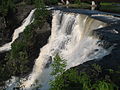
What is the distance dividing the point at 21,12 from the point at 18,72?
612 inches

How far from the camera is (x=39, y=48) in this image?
102 feet

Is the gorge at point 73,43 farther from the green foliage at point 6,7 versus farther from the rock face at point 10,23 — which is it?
the green foliage at point 6,7

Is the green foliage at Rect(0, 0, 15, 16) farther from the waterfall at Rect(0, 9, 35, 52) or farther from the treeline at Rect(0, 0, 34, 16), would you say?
the waterfall at Rect(0, 9, 35, 52)

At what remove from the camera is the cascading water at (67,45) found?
24500mm

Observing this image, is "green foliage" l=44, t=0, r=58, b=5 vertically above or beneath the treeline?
beneath

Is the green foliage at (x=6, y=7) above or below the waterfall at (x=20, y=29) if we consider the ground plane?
above

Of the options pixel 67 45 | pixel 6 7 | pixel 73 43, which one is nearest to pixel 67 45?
pixel 67 45

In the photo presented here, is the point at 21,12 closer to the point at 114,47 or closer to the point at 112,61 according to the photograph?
the point at 114,47

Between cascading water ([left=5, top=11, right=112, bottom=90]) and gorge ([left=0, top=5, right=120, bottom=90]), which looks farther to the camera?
cascading water ([left=5, top=11, right=112, bottom=90])

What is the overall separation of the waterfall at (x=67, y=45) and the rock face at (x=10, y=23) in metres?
7.43

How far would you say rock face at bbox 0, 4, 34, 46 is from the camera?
3841cm

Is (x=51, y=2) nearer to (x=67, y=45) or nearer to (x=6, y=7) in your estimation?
(x=6, y=7)

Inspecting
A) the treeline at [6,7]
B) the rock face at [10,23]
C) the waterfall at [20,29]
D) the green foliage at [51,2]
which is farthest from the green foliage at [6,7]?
the green foliage at [51,2]

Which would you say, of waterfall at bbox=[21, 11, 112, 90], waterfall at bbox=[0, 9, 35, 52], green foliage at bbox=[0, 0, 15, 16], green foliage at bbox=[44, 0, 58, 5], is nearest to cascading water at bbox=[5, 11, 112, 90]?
waterfall at bbox=[21, 11, 112, 90]
